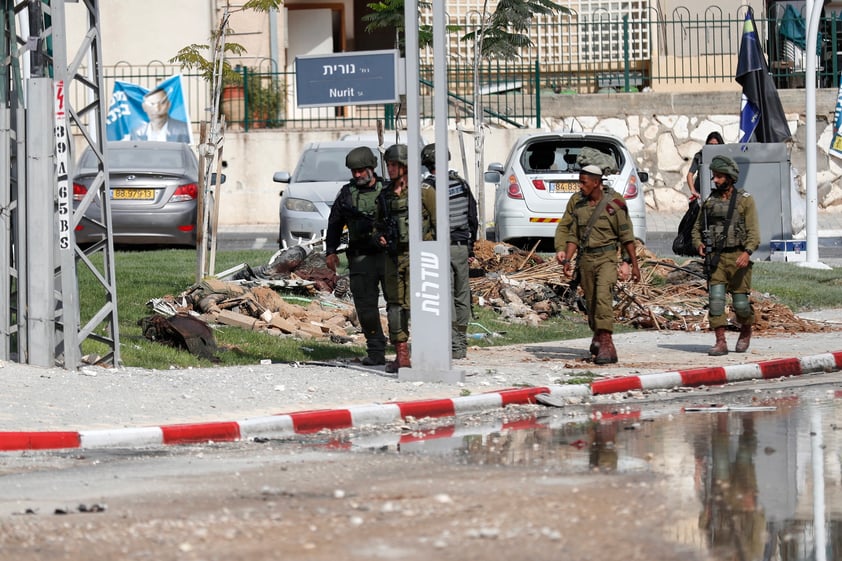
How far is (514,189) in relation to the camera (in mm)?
20625

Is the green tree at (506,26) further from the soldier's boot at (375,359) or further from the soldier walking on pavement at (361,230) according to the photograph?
the soldier walking on pavement at (361,230)

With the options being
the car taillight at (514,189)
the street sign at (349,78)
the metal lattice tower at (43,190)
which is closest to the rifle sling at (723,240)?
the street sign at (349,78)

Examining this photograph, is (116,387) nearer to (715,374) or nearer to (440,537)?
(715,374)

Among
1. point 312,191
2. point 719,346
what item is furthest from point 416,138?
point 312,191

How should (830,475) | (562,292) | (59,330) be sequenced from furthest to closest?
(562,292) < (59,330) < (830,475)

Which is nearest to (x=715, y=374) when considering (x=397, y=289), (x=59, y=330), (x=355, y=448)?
(x=397, y=289)

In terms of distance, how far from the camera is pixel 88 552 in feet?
21.5

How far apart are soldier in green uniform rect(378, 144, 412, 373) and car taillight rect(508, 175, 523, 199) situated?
7.65 meters

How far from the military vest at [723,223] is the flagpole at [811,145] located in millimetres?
7853

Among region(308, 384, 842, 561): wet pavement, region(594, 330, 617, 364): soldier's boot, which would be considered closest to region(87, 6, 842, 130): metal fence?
region(594, 330, 617, 364): soldier's boot

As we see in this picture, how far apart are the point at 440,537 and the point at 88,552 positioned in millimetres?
1482

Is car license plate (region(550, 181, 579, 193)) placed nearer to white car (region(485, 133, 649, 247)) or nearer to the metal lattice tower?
white car (region(485, 133, 649, 247))

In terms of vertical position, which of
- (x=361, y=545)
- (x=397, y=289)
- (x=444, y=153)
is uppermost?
(x=444, y=153)

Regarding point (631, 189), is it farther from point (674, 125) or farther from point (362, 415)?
point (362, 415)
